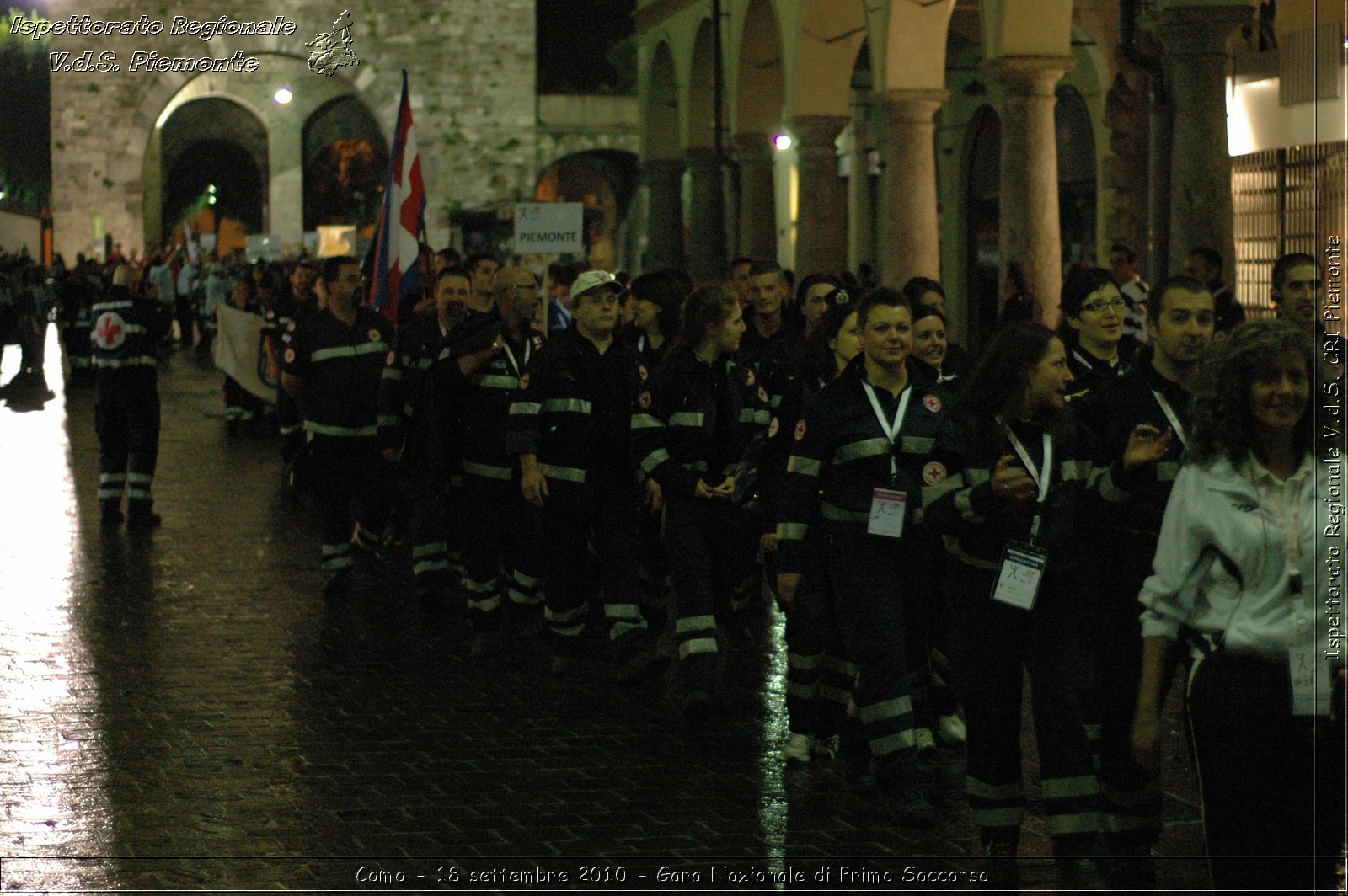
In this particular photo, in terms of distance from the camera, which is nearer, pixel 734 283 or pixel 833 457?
pixel 833 457

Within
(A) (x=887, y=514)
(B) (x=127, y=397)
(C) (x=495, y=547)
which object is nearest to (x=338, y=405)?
(C) (x=495, y=547)

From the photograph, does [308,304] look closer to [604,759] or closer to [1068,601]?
[604,759]

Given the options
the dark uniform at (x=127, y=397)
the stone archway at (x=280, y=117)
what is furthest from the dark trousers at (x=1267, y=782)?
the stone archway at (x=280, y=117)

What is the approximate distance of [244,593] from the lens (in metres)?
12.1

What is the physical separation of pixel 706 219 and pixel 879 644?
26163 mm

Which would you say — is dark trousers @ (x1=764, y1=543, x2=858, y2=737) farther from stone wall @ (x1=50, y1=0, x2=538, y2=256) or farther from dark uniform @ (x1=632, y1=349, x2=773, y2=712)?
stone wall @ (x1=50, y1=0, x2=538, y2=256)

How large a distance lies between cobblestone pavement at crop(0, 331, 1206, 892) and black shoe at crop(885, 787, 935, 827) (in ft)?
0.17

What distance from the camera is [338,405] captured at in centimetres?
1214

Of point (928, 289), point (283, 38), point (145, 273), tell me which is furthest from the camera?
point (283, 38)

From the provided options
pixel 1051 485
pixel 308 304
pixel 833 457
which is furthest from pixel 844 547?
pixel 308 304

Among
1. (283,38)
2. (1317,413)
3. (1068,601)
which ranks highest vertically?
(283,38)

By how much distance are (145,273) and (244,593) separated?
4.87 meters

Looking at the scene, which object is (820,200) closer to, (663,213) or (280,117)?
(663,213)

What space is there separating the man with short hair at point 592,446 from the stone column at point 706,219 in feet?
74.5
